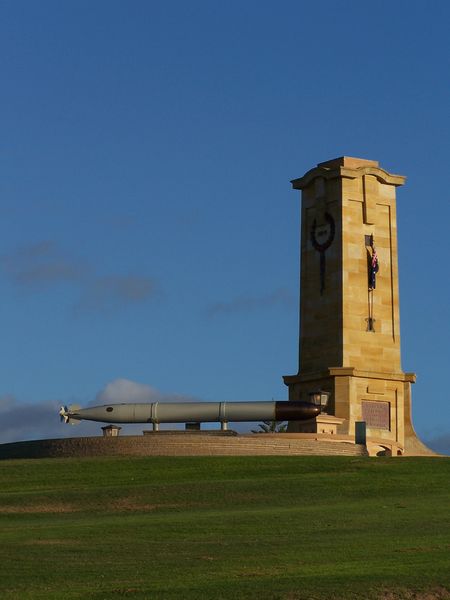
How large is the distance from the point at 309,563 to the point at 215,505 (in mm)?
13882

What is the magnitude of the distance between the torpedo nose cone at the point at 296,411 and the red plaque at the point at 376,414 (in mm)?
5517

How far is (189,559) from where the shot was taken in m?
31.2

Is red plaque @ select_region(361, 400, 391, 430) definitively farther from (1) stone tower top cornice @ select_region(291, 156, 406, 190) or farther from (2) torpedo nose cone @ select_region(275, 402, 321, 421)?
(1) stone tower top cornice @ select_region(291, 156, 406, 190)

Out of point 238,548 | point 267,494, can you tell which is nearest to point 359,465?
point 267,494

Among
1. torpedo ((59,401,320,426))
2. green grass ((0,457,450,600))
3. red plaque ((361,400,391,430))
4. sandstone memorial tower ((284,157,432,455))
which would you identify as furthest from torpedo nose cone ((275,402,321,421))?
green grass ((0,457,450,600))

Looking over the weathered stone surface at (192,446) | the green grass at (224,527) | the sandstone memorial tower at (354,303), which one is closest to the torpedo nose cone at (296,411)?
the sandstone memorial tower at (354,303)

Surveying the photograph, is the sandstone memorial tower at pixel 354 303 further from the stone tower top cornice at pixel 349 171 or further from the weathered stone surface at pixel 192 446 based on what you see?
the weathered stone surface at pixel 192 446

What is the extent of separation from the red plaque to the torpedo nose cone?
5517 millimetres

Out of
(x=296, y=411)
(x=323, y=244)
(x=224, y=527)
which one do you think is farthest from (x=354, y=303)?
(x=224, y=527)

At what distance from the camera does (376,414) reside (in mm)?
73562

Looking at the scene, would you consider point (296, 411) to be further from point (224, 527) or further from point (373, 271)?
point (224, 527)

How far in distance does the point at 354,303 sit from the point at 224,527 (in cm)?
3788

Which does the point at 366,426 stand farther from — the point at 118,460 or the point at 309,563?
the point at 309,563

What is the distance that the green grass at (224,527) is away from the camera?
27.8 meters
